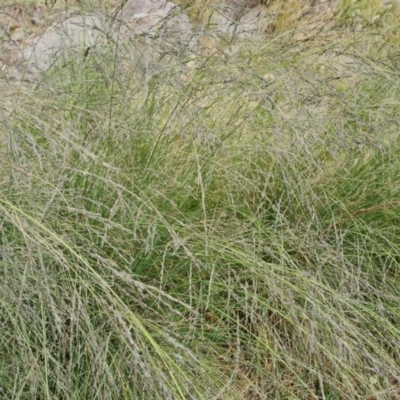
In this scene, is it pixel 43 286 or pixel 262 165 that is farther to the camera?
pixel 262 165

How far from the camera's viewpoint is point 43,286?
139cm

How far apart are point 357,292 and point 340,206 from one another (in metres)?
0.50

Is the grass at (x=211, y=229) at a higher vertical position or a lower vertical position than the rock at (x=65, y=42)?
lower

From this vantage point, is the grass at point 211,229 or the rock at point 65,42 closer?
the grass at point 211,229

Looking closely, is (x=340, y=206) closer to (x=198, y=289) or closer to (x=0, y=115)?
(x=198, y=289)

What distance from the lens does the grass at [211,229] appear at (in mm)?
1619

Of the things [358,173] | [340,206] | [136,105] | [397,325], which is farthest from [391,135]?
[136,105]

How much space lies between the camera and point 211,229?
204cm

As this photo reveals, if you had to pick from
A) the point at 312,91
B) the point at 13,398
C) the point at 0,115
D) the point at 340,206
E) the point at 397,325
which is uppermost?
the point at 0,115

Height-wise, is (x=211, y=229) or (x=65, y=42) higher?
(x=65, y=42)

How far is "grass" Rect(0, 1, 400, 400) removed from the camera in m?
1.62

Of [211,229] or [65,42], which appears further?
[65,42]

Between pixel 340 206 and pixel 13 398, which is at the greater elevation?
pixel 13 398

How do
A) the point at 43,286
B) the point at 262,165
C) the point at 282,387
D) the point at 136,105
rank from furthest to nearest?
the point at 262,165, the point at 136,105, the point at 282,387, the point at 43,286
